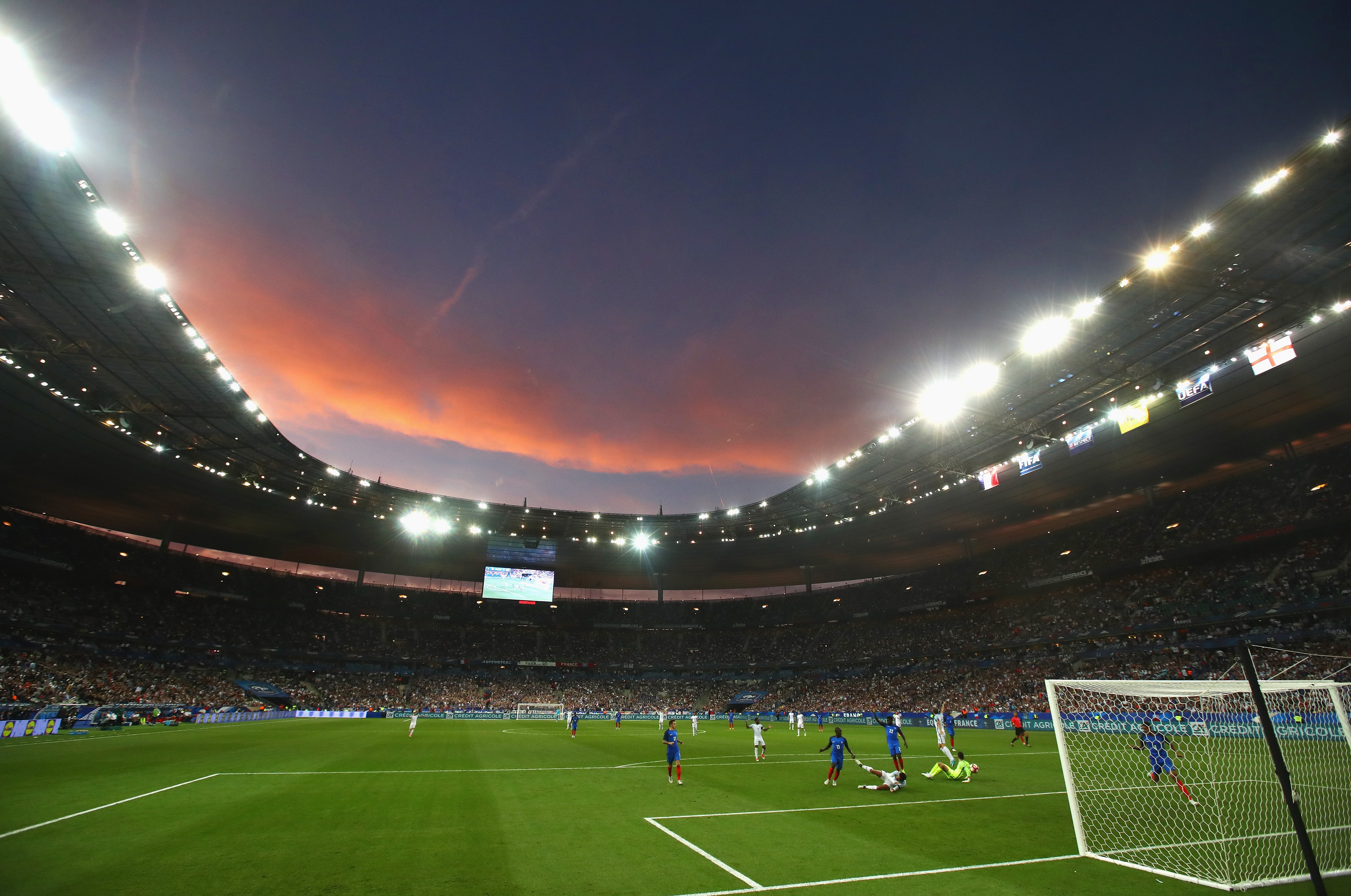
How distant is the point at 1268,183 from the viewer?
16.7 meters

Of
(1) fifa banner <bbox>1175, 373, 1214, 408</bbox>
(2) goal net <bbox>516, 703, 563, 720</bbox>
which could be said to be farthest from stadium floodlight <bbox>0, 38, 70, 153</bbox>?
(2) goal net <bbox>516, 703, 563, 720</bbox>

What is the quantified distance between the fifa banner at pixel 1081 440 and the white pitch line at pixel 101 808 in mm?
36228

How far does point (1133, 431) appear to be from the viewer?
36594 mm

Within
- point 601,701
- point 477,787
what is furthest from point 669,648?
point 477,787

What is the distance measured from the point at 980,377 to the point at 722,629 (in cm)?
5623

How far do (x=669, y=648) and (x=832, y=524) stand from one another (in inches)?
1237

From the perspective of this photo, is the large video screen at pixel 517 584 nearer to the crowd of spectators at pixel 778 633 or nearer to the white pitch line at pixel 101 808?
the crowd of spectators at pixel 778 633

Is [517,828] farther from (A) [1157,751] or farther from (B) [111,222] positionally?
(B) [111,222]

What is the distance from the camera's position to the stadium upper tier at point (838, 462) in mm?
19312

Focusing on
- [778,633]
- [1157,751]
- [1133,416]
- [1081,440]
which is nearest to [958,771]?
[1157,751]

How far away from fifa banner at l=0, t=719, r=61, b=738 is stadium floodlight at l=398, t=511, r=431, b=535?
24163 mm

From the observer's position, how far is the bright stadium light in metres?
21.3

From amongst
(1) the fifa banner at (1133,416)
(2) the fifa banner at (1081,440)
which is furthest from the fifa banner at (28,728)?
(1) the fifa banner at (1133,416)

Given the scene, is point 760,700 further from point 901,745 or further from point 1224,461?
point 1224,461
